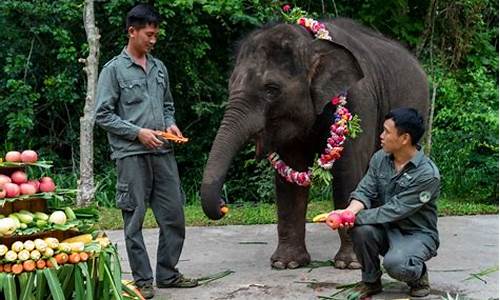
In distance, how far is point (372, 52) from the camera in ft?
20.9

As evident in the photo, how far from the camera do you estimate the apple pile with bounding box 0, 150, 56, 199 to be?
383cm

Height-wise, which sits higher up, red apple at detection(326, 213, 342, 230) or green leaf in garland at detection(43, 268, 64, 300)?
red apple at detection(326, 213, 342, 230)

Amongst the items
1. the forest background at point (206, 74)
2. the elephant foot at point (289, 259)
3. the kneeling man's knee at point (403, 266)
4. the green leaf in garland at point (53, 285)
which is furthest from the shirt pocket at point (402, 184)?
the forest background at point (206, 74)

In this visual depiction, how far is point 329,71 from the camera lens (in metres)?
5.47

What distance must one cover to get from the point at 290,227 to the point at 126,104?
1.63 meters

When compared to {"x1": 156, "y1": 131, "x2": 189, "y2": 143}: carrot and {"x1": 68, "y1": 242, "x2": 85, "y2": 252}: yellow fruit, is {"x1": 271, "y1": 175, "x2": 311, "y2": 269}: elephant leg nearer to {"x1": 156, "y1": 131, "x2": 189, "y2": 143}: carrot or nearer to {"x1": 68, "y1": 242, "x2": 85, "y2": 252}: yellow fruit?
{"x1": 156, "y1": 131, "x2": 189, "y2": 143}: carrot

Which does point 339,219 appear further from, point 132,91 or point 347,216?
point 132,91

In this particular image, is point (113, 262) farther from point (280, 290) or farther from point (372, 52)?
point (372, 52)

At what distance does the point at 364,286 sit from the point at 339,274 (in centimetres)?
63

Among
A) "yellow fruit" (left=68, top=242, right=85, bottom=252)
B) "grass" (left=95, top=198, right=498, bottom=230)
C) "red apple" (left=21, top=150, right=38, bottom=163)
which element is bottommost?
"grass" (left=95, top=198, right=498, bottom=230)

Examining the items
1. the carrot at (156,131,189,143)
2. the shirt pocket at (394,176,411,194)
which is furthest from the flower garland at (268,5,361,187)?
the carrot at (156,131,189,143)

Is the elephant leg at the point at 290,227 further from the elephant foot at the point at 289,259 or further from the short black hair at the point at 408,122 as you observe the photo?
the short black hair at the point at 408,122

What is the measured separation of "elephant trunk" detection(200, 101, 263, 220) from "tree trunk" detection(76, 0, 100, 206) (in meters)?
3.60

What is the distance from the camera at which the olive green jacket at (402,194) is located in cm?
458
